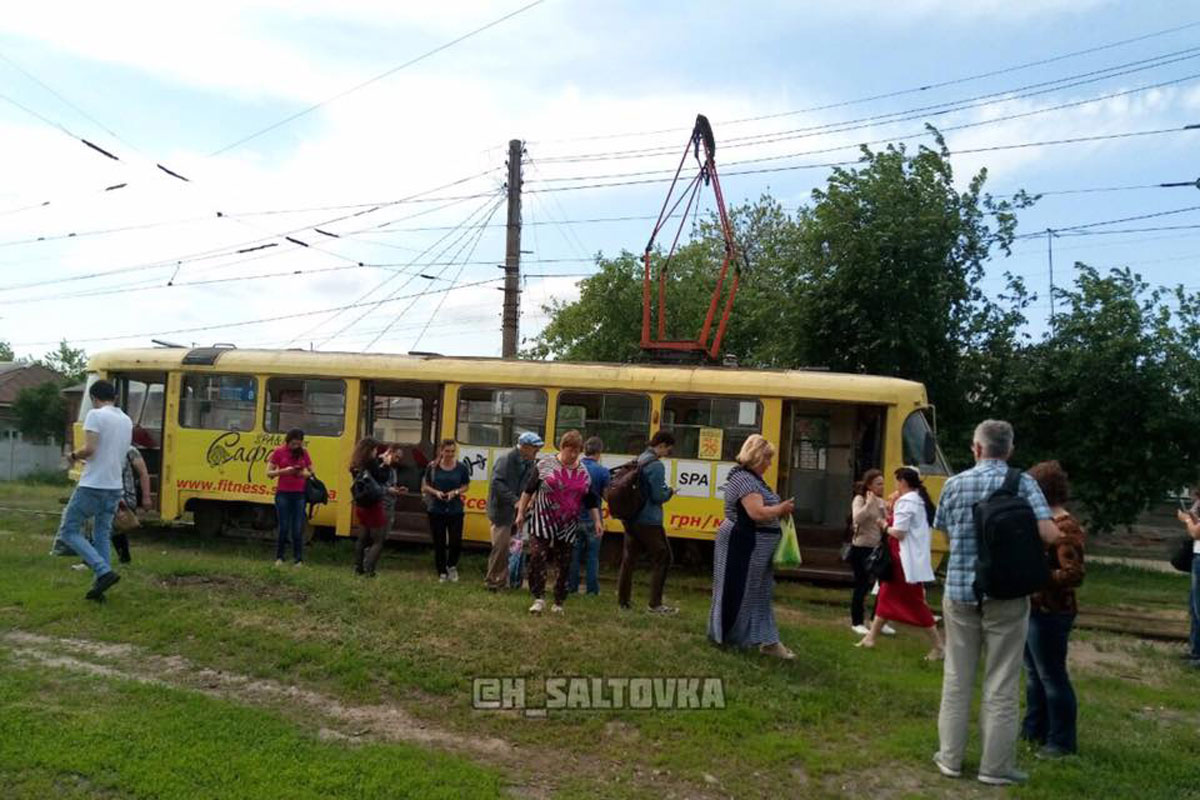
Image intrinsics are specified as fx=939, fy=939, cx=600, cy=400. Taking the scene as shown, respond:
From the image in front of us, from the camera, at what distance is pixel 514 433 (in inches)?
483

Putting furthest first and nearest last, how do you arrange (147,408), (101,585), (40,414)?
(40,414), (147,408), (101,585)

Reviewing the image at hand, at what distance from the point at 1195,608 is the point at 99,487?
9411mm

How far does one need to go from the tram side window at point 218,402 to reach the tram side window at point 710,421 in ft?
19.0

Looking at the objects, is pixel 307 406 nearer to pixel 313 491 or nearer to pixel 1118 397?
pixel 313 491

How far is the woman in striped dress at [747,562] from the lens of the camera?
6711 millimetres

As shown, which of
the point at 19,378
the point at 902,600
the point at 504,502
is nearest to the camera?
the point at 902,600

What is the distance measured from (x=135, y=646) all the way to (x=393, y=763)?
2.83 m

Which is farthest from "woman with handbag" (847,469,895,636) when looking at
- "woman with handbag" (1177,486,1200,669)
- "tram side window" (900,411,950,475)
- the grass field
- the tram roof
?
"woman with handbag" (1177,486,1200,669)

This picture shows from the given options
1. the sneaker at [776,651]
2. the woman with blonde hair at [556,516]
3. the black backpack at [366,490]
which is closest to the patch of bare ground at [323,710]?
the sneaker at [776,651]

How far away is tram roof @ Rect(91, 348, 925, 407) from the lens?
11375 millimetres

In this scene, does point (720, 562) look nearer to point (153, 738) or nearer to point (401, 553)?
point (153, 738)

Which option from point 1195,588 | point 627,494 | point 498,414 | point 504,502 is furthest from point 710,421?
point 1195,588

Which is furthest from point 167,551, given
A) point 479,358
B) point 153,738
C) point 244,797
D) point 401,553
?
point 244,797

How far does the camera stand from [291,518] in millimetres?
10328
